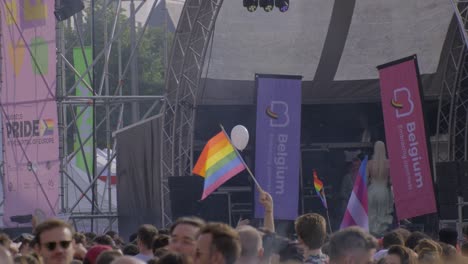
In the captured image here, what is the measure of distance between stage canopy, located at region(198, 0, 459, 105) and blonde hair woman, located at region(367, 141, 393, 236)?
7.37ft

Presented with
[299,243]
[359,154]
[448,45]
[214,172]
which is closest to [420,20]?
[448,45]

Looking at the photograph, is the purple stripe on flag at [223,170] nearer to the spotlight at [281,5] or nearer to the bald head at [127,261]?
the spotlight at [281,5]

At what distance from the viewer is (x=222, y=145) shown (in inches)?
488

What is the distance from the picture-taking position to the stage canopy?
21234mm

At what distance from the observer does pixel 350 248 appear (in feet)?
21.2

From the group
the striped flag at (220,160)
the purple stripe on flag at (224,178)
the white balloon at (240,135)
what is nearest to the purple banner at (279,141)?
the white balloon at (240,135)

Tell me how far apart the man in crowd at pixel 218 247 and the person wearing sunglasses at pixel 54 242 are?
1.11m

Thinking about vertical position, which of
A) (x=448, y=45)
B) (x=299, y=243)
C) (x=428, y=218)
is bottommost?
(x=428, y=218)

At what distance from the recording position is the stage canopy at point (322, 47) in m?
21.2

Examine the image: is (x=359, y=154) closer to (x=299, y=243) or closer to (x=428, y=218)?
(x=428, y=218)

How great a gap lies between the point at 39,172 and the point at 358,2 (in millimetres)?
6568

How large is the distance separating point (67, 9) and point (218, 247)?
48.8ft

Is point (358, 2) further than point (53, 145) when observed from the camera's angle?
Yes

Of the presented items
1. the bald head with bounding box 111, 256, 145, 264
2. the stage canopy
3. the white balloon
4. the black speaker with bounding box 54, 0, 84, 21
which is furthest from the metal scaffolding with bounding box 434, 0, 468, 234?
the bald head with bounding box 111, 256, 145, 264
